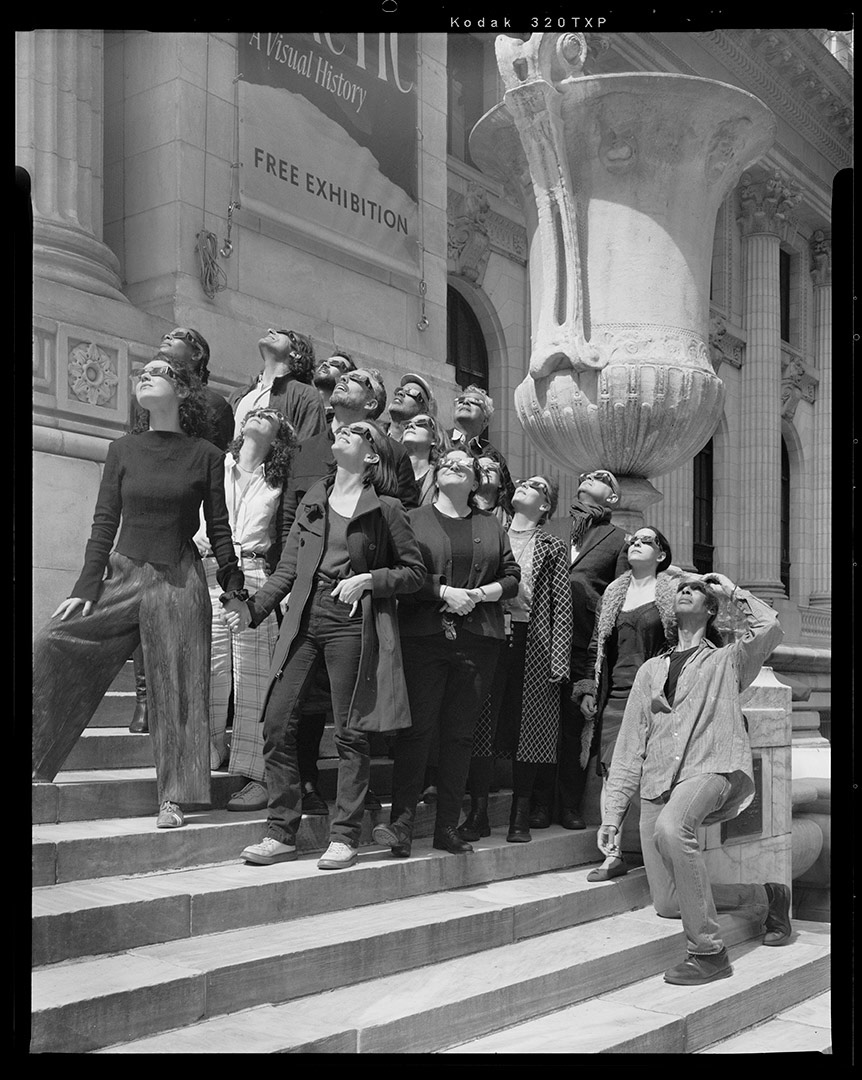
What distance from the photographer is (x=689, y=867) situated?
4840 mm

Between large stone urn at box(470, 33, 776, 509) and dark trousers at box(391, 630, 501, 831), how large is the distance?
2162mm

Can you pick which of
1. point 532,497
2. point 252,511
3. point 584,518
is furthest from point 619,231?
point 252,511

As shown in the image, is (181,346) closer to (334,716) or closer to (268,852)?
(334,716)

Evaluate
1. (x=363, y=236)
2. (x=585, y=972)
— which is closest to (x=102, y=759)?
(x=585, y=972)

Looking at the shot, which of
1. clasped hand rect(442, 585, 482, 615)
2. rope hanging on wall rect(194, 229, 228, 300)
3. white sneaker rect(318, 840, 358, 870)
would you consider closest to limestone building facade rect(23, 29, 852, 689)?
rope hanging on wall rect(194, 229, 228, 300)

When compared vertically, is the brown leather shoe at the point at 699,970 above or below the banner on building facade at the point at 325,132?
below

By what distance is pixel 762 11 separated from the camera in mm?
3400

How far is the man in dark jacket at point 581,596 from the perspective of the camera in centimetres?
594

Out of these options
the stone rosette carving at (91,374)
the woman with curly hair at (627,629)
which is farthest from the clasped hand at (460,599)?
the stone rosette carving at (91,374)

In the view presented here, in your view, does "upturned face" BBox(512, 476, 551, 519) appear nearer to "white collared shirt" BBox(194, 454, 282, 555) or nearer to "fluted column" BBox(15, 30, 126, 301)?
"white collared shirt" BBox(194, 454, 282, 555)

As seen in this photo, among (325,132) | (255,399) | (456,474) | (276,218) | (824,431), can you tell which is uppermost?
(325,132)

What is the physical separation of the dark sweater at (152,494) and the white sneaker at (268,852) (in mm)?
1103

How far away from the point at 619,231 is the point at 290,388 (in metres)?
2.08

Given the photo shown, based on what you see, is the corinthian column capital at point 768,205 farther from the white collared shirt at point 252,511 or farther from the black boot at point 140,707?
the black boot at point 140,707
